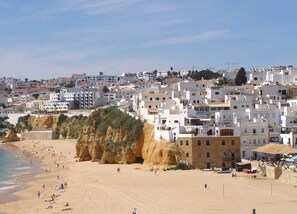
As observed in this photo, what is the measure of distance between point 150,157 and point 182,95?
12397mm

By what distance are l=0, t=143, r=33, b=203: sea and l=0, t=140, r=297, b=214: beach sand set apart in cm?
118

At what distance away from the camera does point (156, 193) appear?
31.1 m

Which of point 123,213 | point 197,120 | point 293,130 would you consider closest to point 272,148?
point 293,130

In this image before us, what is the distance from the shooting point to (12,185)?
133 feet

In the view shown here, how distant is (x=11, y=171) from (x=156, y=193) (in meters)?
23.6

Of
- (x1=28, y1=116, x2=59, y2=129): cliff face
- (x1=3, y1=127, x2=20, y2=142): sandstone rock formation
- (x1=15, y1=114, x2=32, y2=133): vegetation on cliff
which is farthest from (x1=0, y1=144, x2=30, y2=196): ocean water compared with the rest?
(x1=15, y1=114, x2=32, y2=133): vegetation on cliff

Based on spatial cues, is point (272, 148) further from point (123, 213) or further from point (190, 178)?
point (123, 213)

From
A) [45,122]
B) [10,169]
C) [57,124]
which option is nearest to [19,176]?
[10,169]

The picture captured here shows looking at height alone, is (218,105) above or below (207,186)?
above

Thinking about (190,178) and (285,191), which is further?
(190,178)

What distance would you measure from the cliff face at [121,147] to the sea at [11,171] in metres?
6.40

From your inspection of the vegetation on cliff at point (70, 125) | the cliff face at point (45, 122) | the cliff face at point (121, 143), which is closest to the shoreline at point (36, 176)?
the cliff face at point (121, 143)

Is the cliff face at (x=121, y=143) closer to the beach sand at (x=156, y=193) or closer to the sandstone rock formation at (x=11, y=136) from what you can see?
the beach sand at (x=156, y=193)

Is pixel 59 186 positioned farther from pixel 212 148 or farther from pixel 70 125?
pixel 70 125
